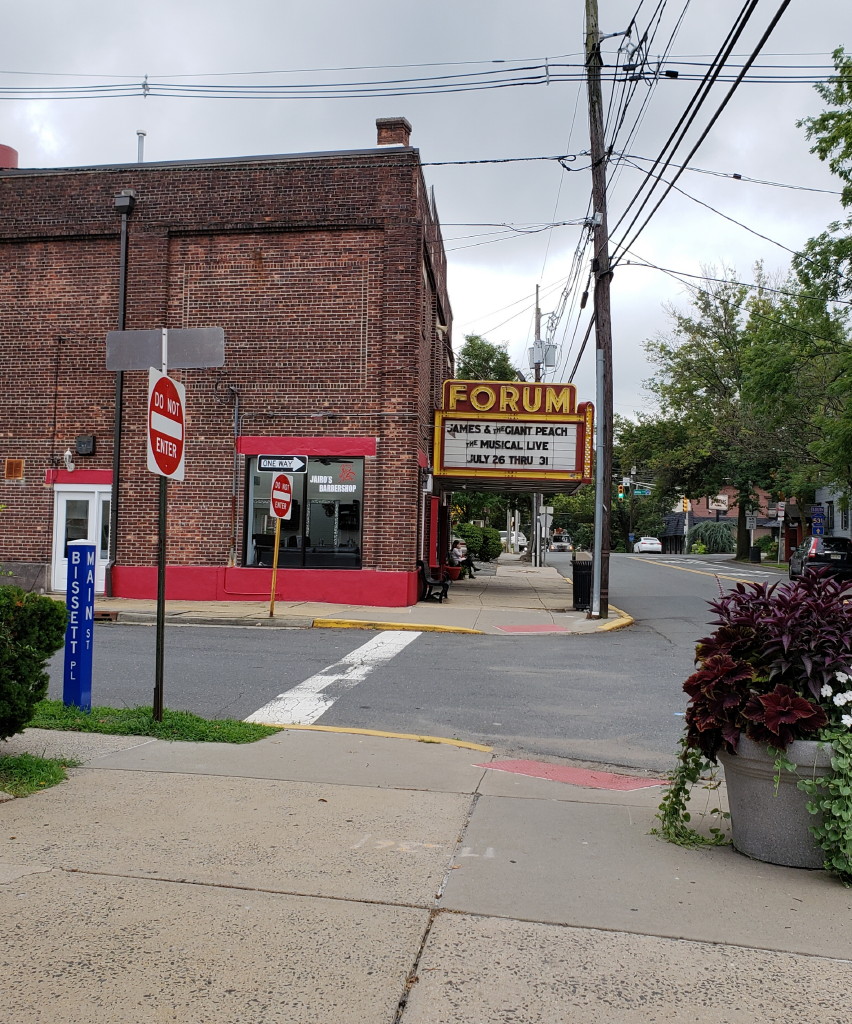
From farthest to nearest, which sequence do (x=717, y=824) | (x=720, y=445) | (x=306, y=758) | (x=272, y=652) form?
(x=720, y=445) → (x=272, y=652) → (x=306, y=758) → (x=717, y=824)

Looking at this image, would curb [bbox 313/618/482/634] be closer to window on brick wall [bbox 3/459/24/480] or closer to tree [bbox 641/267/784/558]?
window on brick wall [bbox 3/459/24/480]

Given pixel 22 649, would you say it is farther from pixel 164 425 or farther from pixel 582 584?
pixel 582 584

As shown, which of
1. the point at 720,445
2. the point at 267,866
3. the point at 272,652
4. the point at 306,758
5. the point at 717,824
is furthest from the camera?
the point at 720,445

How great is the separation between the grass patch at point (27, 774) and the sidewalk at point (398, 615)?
9.58m

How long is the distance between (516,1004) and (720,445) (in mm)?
51235

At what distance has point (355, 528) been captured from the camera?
1855 centimetres

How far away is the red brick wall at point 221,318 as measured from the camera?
1844cm

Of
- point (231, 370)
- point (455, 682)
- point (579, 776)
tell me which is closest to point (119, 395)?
point (231, 370)

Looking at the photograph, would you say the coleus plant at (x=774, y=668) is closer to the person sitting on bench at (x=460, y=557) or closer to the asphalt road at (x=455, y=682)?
the asphalt road at (x=455, y=682)

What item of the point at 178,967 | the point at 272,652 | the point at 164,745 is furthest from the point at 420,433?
the point at 178,967

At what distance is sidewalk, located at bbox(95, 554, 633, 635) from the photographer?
15484mm

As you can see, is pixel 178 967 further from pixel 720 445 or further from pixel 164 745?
pixel 720 445

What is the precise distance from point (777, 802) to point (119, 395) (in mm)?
16990

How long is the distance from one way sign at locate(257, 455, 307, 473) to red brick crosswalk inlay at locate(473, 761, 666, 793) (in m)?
12.5
